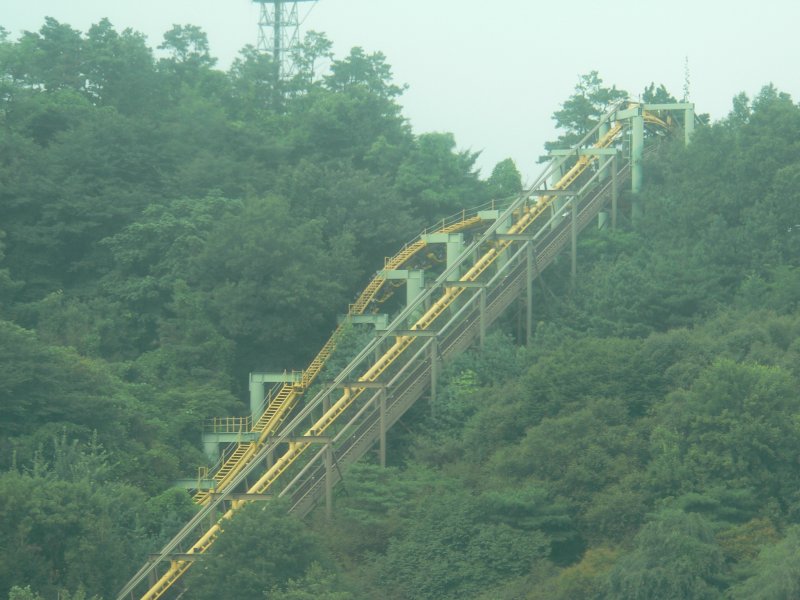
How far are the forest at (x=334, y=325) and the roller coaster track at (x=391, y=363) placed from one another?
32.6 inches

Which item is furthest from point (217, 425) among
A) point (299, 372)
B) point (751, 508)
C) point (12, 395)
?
point (751, 508)

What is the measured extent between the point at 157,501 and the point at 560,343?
10.4 meters

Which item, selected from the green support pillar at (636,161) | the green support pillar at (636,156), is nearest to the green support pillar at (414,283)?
the green support pillar at (636,161)

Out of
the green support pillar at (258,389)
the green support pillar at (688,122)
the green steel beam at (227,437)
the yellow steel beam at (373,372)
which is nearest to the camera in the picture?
the yellow steel beam at (373,372)

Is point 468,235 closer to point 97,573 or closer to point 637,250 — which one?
point 637,250

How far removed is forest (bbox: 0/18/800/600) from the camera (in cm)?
3378

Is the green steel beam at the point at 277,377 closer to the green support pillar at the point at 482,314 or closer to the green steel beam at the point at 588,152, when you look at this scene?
the green support pillar at the point at 482,314

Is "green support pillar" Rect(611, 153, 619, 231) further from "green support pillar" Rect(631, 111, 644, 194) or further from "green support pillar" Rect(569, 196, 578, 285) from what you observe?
"green support pillar" Rect(569, 196, 578, 285)

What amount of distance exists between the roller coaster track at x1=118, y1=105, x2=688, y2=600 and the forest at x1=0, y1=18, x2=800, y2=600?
0.83 meters

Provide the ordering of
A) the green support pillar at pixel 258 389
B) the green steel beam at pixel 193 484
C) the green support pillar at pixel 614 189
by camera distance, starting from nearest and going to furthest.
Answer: the green steel beam at pixel 193 484
the green support pillar at pixel 258 389
the green support pillar at pixel 614 189

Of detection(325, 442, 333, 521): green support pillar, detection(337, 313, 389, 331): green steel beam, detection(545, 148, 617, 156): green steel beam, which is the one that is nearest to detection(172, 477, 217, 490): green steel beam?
detection(325, 442, 333, 521): green support pillar

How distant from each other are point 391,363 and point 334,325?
599 cm

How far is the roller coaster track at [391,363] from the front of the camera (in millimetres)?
38094

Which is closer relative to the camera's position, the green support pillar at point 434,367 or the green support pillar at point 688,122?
the green support pillar at point 434,367
